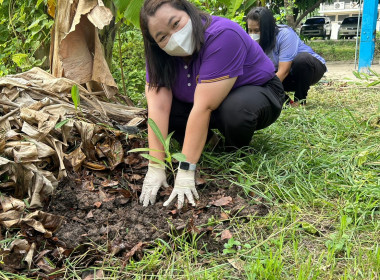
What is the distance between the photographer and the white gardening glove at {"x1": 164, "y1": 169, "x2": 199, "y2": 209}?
1.94 meters

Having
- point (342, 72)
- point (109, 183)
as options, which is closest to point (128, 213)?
point (109, 183)

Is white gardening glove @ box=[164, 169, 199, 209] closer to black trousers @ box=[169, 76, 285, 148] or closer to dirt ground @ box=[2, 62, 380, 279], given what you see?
dirt ground @ box=[2, 62, 380, 279]

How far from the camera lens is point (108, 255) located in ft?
5.30

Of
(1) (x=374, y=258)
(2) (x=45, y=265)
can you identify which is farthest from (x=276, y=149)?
(2) (x=45, y=265)

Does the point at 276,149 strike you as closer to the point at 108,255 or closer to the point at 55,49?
the point at 108,255

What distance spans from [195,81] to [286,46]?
6.31 feet

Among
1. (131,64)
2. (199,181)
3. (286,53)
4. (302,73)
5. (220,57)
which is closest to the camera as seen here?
(220,57)

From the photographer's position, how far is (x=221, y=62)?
6.59 feet

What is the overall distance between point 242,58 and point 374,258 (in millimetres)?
1097

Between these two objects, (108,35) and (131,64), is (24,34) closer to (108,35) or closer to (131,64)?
(108,35)

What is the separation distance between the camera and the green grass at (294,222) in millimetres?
1479

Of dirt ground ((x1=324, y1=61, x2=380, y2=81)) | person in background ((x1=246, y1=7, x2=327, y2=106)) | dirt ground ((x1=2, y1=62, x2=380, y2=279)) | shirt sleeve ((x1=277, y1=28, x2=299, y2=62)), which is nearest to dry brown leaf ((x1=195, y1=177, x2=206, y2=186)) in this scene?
dirt ground ((x1=2, y1=62, x2=380, y2=279))

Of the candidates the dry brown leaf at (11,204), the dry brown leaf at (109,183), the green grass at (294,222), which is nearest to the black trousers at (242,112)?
the green grass at (294,222)

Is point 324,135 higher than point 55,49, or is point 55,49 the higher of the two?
point 55,49
